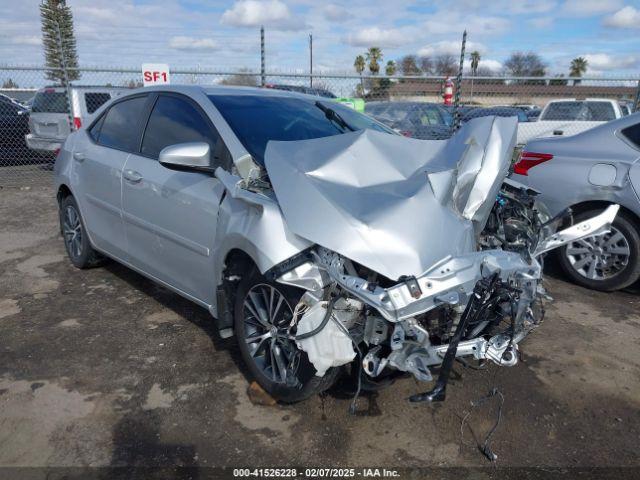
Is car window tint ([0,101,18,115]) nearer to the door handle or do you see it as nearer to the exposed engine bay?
the door handle

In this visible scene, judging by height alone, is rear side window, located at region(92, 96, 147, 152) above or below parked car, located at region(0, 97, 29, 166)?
above

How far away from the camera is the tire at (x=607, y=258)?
4629 millimetres

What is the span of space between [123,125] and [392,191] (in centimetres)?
270

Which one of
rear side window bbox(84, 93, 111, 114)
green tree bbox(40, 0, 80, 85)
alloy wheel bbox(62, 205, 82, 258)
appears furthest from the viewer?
rear side window bbox(84, 93, 111, 114)

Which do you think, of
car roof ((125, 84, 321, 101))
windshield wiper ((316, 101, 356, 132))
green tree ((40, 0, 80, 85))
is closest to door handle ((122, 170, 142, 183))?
car roof ((125, 84, 321, 101))

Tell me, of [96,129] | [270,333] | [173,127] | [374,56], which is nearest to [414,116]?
[96,129]

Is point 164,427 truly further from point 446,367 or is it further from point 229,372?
point 446,367

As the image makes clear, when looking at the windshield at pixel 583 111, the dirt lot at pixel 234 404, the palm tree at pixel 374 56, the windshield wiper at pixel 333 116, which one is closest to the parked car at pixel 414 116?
the windshield at pixel 583 111

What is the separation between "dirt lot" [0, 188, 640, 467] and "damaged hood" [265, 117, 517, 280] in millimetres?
1032

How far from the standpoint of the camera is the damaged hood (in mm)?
2449

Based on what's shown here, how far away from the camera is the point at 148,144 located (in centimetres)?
396

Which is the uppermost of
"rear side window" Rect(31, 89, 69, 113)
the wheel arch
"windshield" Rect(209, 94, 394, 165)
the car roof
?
the car roof

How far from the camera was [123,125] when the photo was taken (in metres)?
4.36

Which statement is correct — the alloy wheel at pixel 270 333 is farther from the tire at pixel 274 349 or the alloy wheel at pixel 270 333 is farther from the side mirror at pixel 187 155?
the side mirror at pixel 187 155
